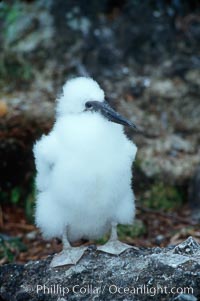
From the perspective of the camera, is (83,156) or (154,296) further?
(83,156)

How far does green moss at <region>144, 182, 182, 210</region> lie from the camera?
767cm

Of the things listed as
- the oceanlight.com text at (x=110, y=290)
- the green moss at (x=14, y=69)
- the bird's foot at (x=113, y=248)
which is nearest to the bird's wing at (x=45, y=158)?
the bird's foot at (x=113, y=248)

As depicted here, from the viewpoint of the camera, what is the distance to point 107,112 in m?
5.36

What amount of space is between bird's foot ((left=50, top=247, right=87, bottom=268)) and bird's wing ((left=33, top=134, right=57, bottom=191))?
1.95ft

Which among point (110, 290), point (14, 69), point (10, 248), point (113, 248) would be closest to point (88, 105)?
point (113, 248)

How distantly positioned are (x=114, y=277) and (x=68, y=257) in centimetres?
55

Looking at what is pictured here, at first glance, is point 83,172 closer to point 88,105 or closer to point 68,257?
point 88,105

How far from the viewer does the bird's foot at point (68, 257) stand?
5299 mm

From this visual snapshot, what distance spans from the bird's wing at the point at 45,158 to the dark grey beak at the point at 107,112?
0.42m

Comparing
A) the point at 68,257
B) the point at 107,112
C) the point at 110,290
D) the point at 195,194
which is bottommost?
the point at 110,290

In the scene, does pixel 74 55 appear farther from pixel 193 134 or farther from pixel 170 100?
pixel 193 134

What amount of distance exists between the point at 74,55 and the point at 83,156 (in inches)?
162

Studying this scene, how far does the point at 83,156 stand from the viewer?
514 cm

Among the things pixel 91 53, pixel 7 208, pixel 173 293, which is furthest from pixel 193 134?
pixel 173 293
